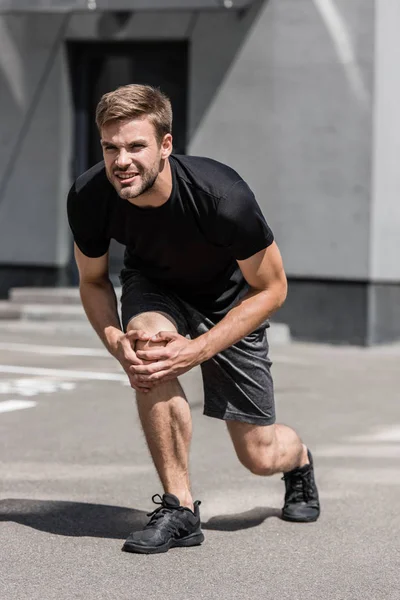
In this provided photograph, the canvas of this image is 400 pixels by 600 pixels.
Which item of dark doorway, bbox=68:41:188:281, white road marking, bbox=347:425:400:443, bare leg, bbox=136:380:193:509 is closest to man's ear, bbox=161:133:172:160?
bare leg, bbox=136:380:193:509

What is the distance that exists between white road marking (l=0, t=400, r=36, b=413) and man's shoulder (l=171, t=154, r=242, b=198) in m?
3.95

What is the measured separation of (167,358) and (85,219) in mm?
631

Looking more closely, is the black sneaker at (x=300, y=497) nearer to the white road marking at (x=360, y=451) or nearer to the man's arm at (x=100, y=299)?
the man's arm at (x=100, y=299)

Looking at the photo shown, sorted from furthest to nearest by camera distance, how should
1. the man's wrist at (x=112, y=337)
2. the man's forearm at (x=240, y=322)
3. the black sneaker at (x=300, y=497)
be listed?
the black sneaker at (x=300, y=497)
the man's wrist at (x=112, y=337)
the man's forearm at (x=240, y=322)

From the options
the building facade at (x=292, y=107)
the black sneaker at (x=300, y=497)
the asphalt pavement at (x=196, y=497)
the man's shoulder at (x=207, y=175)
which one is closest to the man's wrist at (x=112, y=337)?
the man's shoulder at (x=207, y=175)

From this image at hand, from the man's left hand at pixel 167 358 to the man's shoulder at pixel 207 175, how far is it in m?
0.56

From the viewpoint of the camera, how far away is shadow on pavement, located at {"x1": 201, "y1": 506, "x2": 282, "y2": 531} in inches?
207

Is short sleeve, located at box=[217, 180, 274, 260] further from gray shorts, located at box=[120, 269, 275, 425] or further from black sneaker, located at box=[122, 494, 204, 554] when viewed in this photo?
black sneaker, located at box=[122, 494, 204, 554]

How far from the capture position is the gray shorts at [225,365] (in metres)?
4.93

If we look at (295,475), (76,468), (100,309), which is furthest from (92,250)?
(76,468)

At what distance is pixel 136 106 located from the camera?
445 cm

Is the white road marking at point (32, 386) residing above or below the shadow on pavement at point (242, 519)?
below

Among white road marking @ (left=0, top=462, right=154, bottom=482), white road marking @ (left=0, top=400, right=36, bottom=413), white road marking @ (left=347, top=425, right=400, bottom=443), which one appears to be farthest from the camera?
white road marking @ (left=0, top=400, right=36, bottom=413)

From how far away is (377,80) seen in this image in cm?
1405
